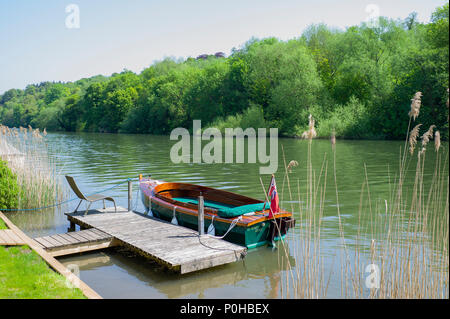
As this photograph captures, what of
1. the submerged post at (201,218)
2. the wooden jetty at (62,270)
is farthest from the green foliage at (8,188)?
the submerged post at (201,218)

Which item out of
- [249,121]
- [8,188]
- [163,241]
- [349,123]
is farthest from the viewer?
[249,121]

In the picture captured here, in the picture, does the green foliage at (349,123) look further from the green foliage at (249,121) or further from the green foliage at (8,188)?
the green foliage at (8,188)

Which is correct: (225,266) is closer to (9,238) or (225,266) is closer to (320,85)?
(9,238)

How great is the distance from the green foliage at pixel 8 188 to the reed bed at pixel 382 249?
23.5 feet

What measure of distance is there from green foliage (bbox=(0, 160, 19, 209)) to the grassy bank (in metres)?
4.88

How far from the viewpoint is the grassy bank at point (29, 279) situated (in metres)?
4.89

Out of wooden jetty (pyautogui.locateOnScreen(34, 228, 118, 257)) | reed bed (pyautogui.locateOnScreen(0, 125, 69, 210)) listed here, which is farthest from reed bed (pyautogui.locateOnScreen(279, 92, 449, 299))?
reed bed (pyautogui.locateOnScreen(0, 125, 69, 210))

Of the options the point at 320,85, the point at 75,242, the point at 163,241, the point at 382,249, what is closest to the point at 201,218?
the point at 163,241

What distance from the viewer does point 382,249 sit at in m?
5.51

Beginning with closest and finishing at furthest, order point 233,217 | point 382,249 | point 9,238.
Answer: point 382,249
point 9,238
point 233,217

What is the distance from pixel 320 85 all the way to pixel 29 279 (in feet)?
140

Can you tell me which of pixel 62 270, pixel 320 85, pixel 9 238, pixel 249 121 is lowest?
pixel 62 270

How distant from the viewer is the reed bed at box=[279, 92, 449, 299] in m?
4.43
